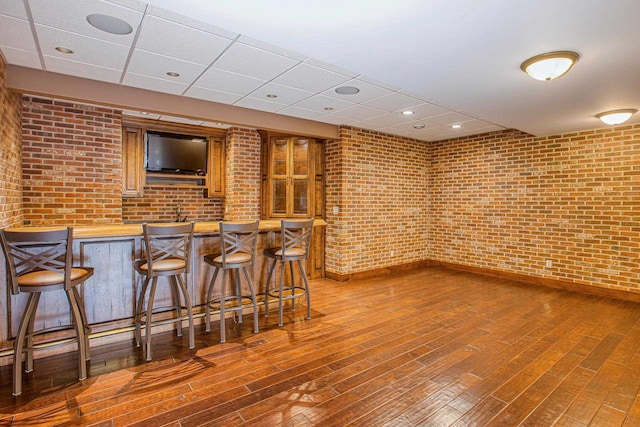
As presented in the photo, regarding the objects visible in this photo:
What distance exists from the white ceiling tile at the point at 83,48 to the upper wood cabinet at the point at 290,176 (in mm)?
2798

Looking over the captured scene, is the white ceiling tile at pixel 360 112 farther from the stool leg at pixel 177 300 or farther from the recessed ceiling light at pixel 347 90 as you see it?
the stool leg at pixel 177 300

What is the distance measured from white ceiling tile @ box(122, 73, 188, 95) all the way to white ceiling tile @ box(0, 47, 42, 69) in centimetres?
70

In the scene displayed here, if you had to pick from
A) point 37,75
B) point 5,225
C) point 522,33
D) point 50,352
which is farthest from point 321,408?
point 37,75

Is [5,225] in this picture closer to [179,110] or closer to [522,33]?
[179,110]

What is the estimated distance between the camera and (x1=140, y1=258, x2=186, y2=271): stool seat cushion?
2.80 m

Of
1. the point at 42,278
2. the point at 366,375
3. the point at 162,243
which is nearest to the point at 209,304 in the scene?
the point at 162,243

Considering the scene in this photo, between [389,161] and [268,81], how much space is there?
3.34m

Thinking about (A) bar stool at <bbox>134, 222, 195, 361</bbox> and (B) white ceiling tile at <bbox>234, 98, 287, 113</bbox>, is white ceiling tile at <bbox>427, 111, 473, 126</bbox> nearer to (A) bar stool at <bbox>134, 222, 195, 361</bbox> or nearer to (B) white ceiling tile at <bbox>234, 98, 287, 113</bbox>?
(B) white ceiling tile at <bbox>234, 98, 287, 113</bbox>

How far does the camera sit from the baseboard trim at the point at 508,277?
4753mm

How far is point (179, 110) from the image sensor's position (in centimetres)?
402

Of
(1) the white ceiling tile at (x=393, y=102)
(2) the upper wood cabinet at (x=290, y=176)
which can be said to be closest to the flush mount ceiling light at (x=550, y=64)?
(1) the white ceiling tile at (x=393, y=102)

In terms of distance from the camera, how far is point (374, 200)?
5969 millimetres

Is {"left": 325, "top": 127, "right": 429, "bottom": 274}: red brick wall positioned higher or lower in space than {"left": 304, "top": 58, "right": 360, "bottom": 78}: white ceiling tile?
lower

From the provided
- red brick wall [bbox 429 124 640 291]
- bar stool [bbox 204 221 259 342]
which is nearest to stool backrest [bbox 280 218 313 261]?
bar stool [bbox 204 221 259 342]
